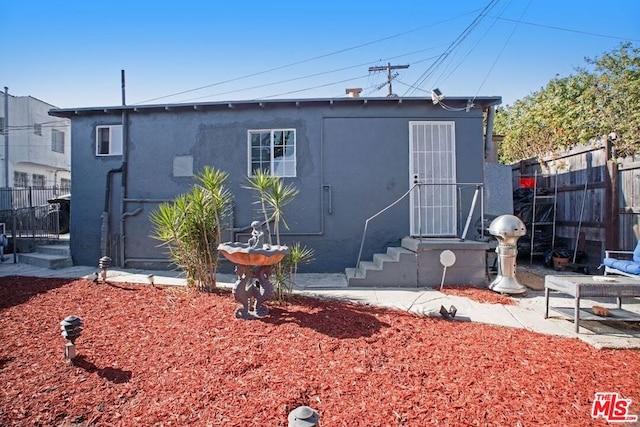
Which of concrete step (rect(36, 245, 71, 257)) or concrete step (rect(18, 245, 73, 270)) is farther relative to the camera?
concrete step (rect(36, 245, 71, 257))

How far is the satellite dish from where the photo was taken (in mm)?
5816

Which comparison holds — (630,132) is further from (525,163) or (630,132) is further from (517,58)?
(517,58)

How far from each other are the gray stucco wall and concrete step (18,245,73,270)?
1.41 m

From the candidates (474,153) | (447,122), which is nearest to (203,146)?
(447,122)

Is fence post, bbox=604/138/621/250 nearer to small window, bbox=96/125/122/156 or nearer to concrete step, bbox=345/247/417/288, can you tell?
concrete step, bbox=345/247/417/288

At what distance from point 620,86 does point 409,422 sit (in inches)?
521

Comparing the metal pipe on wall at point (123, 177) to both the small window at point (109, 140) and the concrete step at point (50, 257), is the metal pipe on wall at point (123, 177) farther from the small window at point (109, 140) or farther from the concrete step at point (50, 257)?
the concrete step at point (50, 257)

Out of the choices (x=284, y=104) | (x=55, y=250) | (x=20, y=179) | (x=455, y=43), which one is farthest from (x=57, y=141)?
(x=455, y=43)

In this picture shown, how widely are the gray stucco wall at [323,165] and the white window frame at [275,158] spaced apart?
0.36 feet

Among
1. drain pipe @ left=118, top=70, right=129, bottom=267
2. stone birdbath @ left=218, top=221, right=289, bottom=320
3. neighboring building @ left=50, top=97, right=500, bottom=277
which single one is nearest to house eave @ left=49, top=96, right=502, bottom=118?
neighboring building @ left=50, top=97, right=500, bottom=277

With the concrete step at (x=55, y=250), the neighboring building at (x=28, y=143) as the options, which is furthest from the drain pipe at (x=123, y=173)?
the neighboring building at (x=28, y=143)

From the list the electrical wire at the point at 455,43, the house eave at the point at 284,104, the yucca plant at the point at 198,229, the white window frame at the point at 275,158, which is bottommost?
the yucca plant at the point at 198,229

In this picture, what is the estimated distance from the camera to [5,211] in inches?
397

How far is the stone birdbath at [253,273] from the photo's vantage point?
3998 mm
